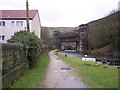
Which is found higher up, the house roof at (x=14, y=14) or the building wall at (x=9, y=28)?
the house roof at (x=14, y=14)

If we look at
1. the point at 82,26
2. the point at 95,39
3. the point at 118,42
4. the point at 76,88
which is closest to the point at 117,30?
the point at 118,42

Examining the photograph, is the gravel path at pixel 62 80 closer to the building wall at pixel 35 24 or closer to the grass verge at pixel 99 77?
the grass verge at pixel 99 77

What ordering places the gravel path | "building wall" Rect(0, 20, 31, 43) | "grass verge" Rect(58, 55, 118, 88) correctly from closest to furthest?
the gravel path
"grass verge" Rect(58, 55, 118, 88)
"building wall" Rect(0, 20, 31, 43)

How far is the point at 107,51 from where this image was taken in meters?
79.4

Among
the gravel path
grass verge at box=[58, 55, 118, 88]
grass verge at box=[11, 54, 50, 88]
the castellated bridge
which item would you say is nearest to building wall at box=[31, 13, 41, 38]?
the castellated bridge

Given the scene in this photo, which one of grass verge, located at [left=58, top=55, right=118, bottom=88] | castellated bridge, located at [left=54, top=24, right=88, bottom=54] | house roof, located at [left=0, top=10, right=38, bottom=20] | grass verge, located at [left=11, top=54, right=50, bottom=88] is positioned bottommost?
grass verge, located at [left=58, top=55, right=118, bottom=88]

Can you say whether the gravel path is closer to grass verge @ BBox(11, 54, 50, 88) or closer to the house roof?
grass verge @ BBox(11, 54, 50, 88)

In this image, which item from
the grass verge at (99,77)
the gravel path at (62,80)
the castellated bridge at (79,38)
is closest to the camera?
the gravel path at (62,80)

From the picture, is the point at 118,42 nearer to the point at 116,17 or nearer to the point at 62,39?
the point at 116,17

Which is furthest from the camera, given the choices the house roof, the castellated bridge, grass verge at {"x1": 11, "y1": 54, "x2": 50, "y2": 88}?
the castellated bridge

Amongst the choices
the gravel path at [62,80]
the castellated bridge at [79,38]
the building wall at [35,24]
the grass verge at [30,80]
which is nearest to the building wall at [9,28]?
the building wall at [35,24]

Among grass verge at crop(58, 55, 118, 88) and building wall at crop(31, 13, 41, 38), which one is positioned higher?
building wall at crop(31, 13, 41, 38)

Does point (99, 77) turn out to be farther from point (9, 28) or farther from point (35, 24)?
point (35, 24)

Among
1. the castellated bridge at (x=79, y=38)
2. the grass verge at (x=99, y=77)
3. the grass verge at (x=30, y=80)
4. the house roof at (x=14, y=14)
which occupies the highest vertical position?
the house roof at (x=14, y=14)
